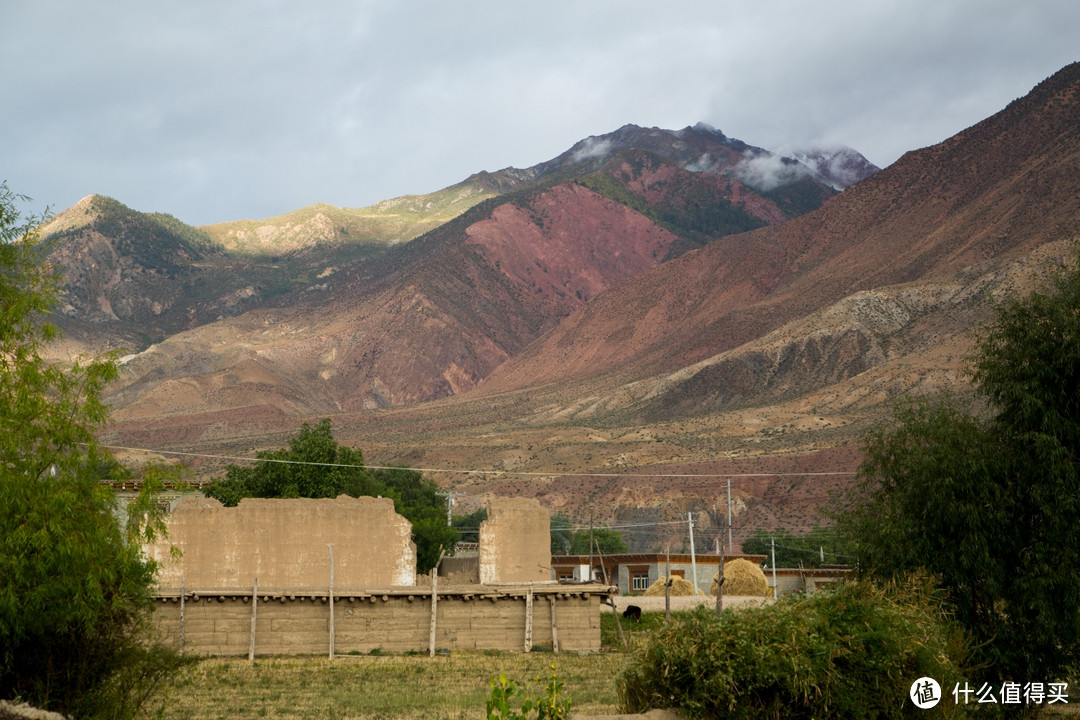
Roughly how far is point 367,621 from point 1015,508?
18.0 metres

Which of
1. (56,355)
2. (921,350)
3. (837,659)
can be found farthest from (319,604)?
(56,355)

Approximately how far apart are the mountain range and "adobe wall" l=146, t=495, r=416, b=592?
49.5 m

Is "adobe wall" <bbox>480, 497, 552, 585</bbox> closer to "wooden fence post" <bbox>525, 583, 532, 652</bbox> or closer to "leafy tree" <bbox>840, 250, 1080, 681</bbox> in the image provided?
"wooden fence post" <bbox>525, 583, 532, 652</bbox>

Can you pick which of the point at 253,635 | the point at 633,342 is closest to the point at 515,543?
the point at 253,635

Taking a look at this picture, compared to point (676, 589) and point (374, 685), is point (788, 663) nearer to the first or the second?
point (374, 685)

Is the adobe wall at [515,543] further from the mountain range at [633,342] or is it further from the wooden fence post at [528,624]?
the mountain range at [633,342]

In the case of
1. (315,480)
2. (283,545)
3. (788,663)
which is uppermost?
(315,480)

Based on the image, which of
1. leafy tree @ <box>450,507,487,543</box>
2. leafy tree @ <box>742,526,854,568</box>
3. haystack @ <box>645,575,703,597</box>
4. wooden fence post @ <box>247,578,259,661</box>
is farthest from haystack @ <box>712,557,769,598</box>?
leafy tree @ <box>450,507,487,543</box>

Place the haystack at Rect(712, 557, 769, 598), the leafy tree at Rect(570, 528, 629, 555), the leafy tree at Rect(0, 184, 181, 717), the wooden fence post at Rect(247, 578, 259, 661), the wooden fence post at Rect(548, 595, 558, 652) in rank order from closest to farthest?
the leafy tree at Rect(0, 184, 181, 717)
the wooden fence post at Rect(247, 578, 259, 661)
the wooden fence post at Rect(548, 595, 558, 652)
the haystack at Rect(712, 557, 769, 598)
the leafy tree at Rect(570, 528, 629, 555)

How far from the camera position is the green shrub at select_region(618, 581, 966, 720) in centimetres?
1234
